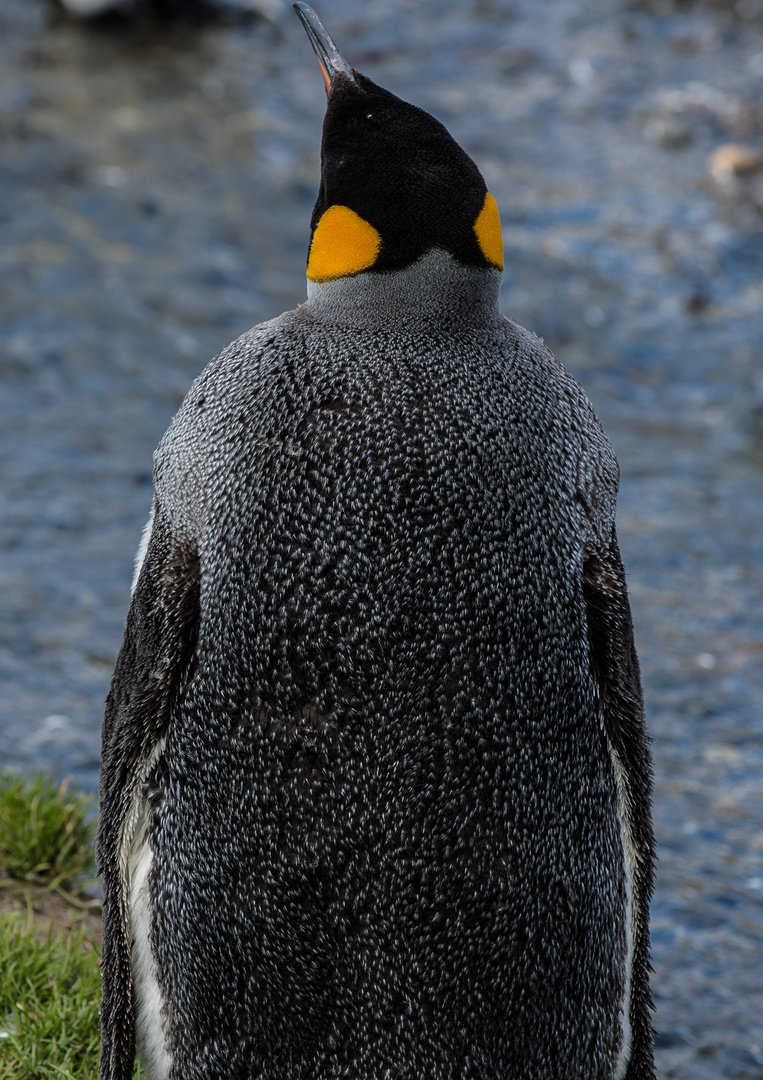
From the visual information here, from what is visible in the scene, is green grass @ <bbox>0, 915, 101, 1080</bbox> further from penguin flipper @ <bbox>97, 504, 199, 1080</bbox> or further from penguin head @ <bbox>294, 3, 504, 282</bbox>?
penguin head @ <bbox>294, 3, 504, 282</bbox>

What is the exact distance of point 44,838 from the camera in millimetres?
3818

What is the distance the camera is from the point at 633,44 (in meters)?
10.8

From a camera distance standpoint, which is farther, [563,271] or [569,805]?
[563,271]

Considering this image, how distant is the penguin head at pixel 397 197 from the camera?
8.91 feet

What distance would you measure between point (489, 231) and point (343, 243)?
293 mm

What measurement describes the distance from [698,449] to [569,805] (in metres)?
4.44

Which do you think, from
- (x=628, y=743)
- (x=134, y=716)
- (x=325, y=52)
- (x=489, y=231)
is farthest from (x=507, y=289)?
(x=134, y=716)

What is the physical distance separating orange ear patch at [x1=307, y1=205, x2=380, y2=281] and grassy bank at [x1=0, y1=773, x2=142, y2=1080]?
177 centimetres

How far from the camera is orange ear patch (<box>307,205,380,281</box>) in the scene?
9.01 feet

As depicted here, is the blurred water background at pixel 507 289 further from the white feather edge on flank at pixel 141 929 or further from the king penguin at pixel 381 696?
the white feather edge on flank at pixel 141 929

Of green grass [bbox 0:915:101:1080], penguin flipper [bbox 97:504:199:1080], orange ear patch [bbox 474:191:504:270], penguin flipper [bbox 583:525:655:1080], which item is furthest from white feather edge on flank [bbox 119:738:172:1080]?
orange ear patch [bbox 474:191:504:270]

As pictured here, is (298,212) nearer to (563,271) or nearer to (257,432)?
(563,271)

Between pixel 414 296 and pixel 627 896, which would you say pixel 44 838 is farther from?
pixel 414 296

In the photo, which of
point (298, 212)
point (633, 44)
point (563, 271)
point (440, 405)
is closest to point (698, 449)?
point (563, 271)
